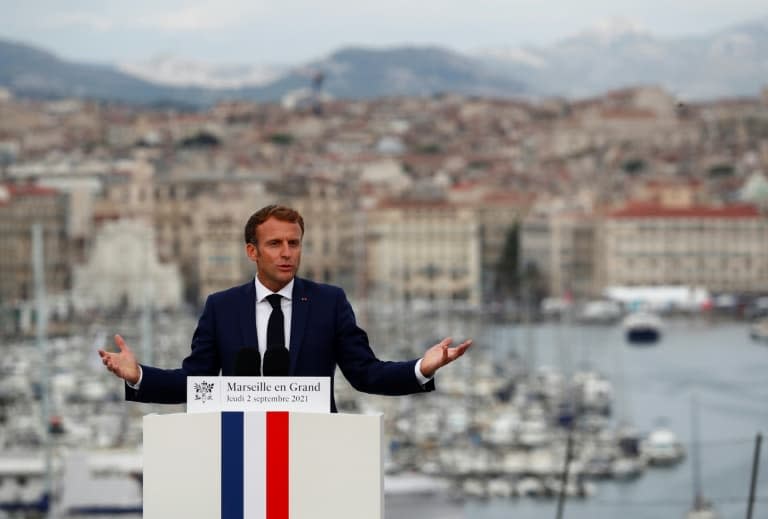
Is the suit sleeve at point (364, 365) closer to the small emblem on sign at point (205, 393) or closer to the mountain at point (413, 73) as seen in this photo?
the small emblem on sign at point (205, 393)

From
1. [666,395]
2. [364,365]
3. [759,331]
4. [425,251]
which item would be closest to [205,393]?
[364,365]

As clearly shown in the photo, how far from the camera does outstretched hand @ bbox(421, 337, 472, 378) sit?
4.73 feet

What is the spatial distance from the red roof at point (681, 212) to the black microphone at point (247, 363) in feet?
142

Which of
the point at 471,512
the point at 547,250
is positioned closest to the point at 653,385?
the point at 471,512

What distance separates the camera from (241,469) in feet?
4.51

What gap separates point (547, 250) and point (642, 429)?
76.7 feet

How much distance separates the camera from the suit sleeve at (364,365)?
1478mm

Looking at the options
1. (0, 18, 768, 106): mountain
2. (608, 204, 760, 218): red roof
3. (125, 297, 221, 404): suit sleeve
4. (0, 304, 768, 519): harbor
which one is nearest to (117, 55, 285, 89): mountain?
(0, 18, 768, 106): mountain

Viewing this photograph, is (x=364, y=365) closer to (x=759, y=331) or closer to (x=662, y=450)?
(x=662, y=450)

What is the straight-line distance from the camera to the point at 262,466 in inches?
53.9

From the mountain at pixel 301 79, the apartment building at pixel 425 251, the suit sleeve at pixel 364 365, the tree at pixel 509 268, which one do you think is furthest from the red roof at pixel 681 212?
the suit sleeve at pixel 364 365

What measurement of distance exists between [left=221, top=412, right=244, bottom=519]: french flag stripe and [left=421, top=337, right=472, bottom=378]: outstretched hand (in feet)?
0.45

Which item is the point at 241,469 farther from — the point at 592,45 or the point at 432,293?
the point at 592,45

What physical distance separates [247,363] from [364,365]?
4.1 inches
